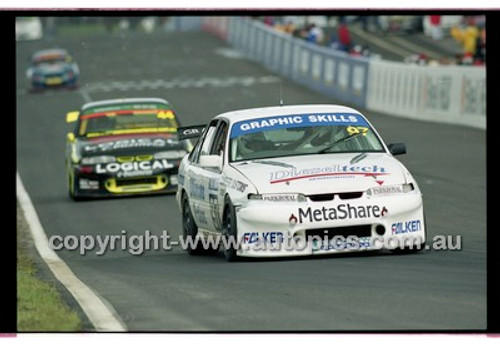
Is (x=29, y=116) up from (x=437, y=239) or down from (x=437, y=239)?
down

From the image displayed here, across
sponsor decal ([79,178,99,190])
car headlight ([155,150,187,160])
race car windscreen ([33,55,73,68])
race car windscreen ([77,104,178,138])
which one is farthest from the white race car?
race car windscreen ([33,55,73,68])

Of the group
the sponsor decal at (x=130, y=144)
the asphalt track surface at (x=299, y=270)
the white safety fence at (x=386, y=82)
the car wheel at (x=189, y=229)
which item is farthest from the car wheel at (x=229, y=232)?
the white safety fence at (x=386, y=82)

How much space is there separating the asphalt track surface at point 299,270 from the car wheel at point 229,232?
11 cm

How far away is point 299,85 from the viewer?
4797cm

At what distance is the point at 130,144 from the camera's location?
22.0m

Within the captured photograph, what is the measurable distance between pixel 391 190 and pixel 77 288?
274 centimetres

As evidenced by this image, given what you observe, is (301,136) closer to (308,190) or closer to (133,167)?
(308,190)

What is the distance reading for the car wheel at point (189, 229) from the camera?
1448 cm

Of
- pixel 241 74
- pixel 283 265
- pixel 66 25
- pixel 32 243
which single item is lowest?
pixel 66 25

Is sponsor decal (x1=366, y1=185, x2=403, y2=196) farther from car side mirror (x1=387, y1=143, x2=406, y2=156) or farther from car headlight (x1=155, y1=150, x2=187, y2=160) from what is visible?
car headlight (x1=155, y1=150, x2=187, y2=160)

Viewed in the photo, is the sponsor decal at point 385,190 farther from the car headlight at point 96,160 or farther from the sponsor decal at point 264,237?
the car headlight at point 96,160

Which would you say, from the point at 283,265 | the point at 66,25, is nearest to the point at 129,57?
the point at 66,25

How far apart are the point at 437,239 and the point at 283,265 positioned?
2.96 meters
